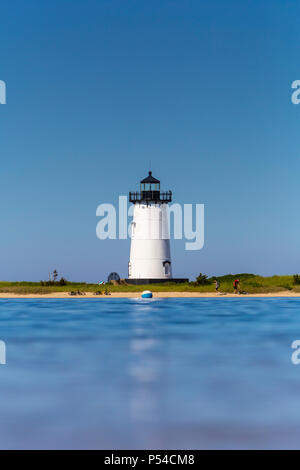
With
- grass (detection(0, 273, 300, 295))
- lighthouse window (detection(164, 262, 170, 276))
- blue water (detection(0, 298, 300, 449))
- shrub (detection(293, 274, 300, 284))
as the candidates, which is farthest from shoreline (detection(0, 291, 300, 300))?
blue water (detection(0, 298, 300, 449))

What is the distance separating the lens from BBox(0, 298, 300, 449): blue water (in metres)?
9.50

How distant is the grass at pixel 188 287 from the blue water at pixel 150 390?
30.1 meters

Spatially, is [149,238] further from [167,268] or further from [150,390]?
[150,390]

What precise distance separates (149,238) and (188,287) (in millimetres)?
7056

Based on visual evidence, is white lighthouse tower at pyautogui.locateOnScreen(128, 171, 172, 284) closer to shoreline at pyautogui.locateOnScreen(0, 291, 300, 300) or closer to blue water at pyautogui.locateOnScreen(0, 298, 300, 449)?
shoreline at pyautogui.locateOnScreen(0, 291, 300, 300)

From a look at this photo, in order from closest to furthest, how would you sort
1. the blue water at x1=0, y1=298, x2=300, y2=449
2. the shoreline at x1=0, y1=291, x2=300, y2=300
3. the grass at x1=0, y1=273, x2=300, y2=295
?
the blue water at x1=0, y1=298, x2=300, y2=449 → the shoreline at x1=0, y1=291, x2=300, y2=300 → the grass at x1=0, y1=273, x2=300, y2=295

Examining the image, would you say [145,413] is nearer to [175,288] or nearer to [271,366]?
[271,366]

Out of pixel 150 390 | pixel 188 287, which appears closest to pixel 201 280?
pixel 188 287

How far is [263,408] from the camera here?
1160 centimetres

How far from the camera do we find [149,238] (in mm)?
60094

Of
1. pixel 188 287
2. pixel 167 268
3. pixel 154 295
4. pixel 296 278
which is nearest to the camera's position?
pixel 154 295

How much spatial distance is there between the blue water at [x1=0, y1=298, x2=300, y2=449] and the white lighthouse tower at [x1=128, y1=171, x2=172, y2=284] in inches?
1181

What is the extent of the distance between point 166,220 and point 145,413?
5047 cm

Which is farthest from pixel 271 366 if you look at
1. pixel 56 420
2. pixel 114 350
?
pixel 56 420
